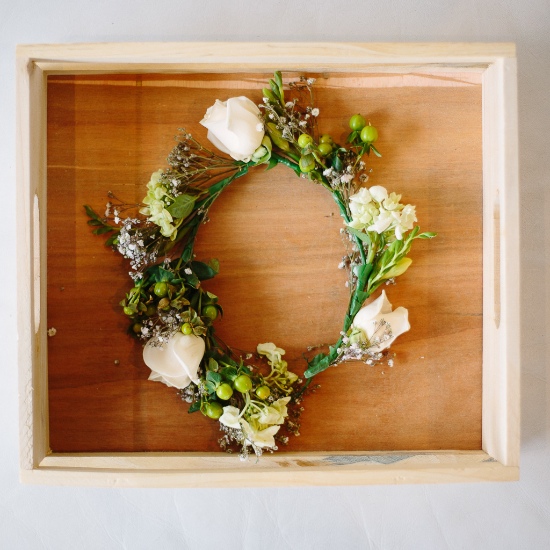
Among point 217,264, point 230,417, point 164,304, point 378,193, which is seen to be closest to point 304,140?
point 378,193

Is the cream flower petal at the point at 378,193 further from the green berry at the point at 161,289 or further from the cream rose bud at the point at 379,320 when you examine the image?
the green berry at the point at 161,289

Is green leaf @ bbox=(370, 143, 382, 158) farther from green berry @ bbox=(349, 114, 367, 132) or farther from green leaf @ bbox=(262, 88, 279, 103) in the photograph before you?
green leaf @ bbox=(262, 88, 279, 103)

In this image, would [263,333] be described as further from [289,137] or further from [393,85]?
[393,85]

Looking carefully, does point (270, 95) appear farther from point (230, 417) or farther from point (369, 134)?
point (230, 417)

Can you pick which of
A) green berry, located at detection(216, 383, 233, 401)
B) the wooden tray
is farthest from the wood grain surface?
green berry, located at detection(216, 383, 233, 401)

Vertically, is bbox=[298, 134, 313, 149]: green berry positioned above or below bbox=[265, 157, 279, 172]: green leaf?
above
